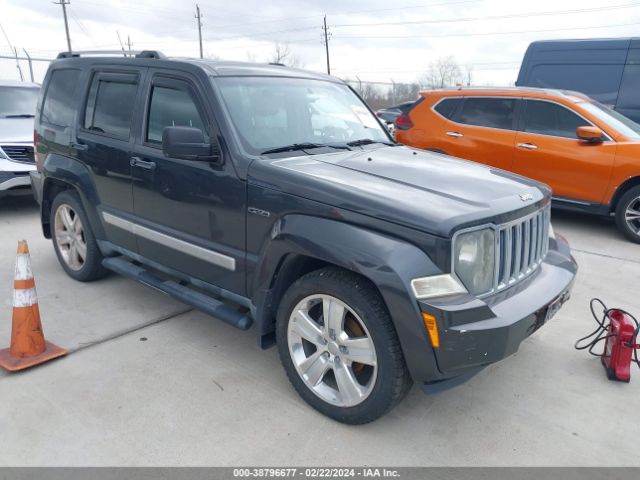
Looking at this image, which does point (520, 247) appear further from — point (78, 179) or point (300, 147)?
point (78, 179)

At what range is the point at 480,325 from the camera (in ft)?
7.88

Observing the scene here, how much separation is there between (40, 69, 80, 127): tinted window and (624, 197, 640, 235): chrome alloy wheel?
6.36 meters

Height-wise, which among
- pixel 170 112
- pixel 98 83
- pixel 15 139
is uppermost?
pixel 98 83

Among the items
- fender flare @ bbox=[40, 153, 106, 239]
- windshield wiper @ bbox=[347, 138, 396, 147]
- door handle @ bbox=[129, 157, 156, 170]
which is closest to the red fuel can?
windshield wiper @ bbox=[347, 138, 396, 147]

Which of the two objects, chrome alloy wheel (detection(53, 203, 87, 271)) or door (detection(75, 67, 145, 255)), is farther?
chrome alloy wheel (detection(53, 203, 87, 271))

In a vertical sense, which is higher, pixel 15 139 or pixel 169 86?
pixel 169 86

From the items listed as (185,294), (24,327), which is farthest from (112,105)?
(24,327)

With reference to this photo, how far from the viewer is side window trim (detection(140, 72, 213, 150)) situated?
3.37 metres

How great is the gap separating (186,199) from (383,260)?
63.3 inches

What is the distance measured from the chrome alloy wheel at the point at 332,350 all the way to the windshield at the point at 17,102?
7.56 metres

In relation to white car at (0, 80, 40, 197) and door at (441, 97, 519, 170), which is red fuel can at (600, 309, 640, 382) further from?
white car at (0, 80, 40, 197)

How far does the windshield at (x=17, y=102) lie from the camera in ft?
27.6

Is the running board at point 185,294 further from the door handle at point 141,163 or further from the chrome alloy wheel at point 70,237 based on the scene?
the door handle at point 141,163

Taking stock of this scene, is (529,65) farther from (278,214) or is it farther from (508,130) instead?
(278,214)
